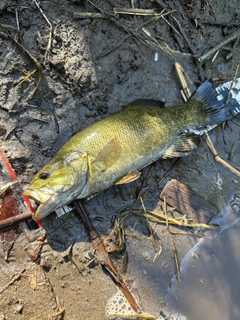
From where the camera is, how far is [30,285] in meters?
3.49

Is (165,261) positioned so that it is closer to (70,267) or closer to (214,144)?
(70,267)

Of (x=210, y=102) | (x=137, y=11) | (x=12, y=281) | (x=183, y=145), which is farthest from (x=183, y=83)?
(x=12, y=281)

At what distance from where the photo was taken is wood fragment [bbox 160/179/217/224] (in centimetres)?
388

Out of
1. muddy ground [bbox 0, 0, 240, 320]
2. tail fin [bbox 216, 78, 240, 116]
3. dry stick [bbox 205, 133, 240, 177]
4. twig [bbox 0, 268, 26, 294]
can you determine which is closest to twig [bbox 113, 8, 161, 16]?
muddy ground [bbox 0, 0, 240, 320]

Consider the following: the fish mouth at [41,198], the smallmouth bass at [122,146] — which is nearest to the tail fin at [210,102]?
the smallmouth bass at [122,146]

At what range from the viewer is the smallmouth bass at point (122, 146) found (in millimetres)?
3158

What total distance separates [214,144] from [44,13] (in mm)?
2370

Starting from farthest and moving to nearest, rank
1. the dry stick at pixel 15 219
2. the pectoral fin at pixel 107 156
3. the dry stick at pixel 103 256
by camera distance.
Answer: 1. the dry stick at pixel 103 256
2. the dry stick at pixel 15 219
3. the pectoral fin at pixel 107 156

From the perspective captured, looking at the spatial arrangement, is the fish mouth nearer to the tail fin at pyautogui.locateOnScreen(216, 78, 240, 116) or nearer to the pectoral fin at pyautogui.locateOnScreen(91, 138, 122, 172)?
the pectoral fin at pyautogui.locateOnScreen(91, 138, 122, 172)

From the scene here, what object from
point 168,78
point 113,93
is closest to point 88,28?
point 113,93

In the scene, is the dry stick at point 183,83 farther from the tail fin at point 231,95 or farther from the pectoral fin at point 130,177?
A: the pectoral fin at point 130,177

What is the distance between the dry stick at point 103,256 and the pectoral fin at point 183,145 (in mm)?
1062

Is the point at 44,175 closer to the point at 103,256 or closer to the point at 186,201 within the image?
the point at 103,256

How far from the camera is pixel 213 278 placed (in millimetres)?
3846
